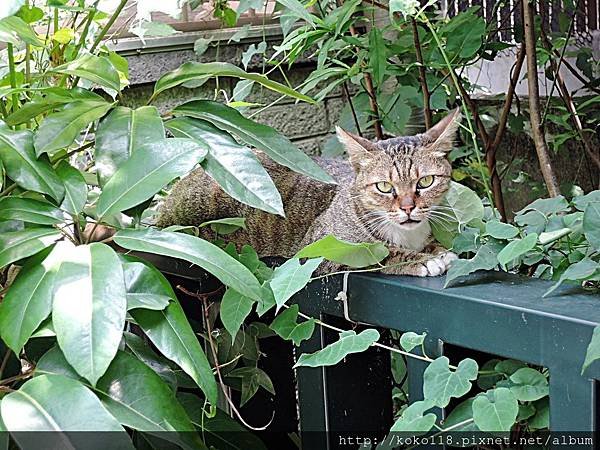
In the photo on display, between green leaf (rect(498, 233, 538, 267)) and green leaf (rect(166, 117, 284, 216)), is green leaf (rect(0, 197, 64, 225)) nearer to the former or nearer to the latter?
green leaf (rect(166, 117, 284, 216))

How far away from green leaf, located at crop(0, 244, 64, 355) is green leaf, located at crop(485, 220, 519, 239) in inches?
18.9

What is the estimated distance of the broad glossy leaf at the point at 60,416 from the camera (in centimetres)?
73

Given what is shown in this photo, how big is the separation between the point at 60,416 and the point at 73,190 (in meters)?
0.32

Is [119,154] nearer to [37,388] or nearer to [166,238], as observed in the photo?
[166,238]

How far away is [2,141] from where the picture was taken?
0.97 m

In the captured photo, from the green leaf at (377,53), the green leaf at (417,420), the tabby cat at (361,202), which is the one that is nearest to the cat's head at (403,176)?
the tabby cat at (361,202)

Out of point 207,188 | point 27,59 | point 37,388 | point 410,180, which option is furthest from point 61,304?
point 207,188

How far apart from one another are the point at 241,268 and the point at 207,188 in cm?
92

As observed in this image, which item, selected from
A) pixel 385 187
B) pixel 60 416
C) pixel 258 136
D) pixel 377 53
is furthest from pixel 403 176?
pixel 60 416

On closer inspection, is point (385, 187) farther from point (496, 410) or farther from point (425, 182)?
point (496, 410)

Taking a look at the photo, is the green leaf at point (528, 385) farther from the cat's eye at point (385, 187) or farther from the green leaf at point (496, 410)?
the cat's eye at point (385, 187)

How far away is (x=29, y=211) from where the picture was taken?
0.93 meters

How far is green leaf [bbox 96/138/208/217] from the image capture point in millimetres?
905

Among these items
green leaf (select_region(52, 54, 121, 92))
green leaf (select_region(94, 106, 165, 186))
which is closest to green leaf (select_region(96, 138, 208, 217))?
green leaf (select_region(94, 106, 165, 186))
